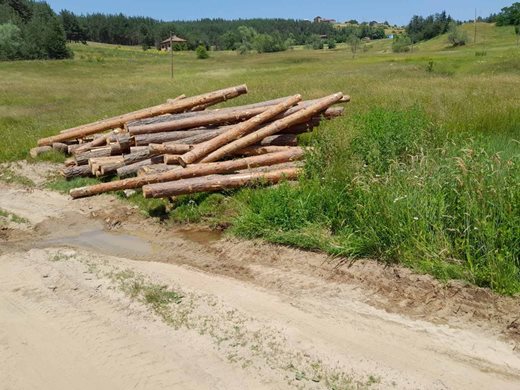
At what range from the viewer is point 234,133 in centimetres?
1020

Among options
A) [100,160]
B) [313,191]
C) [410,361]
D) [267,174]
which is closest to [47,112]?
[100,160]

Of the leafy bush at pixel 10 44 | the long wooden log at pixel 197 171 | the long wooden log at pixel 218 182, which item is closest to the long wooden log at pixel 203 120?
the long wooden log at pixel 197 171

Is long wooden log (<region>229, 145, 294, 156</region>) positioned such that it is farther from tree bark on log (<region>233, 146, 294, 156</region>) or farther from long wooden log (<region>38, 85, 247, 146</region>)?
long wooden log (<region>38, 85, 247, 146</region>)

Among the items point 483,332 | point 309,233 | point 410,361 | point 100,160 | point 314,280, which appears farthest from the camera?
point 100,160

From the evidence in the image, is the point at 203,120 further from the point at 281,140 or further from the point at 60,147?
the point at 60,147

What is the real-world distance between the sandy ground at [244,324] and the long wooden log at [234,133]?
2776 mm

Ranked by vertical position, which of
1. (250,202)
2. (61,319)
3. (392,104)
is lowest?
(61,319)

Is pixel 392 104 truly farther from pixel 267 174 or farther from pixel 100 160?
pixel 100 160

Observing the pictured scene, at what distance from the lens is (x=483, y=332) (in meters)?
4.53

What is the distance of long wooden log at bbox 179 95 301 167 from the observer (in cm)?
938

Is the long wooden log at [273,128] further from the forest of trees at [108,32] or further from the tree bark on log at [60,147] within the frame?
the forest of trees at [108,32]

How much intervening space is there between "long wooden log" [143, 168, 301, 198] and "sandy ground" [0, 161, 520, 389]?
1.71 meters

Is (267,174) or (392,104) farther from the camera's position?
(392,104)

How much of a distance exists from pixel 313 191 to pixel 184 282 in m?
2.56
